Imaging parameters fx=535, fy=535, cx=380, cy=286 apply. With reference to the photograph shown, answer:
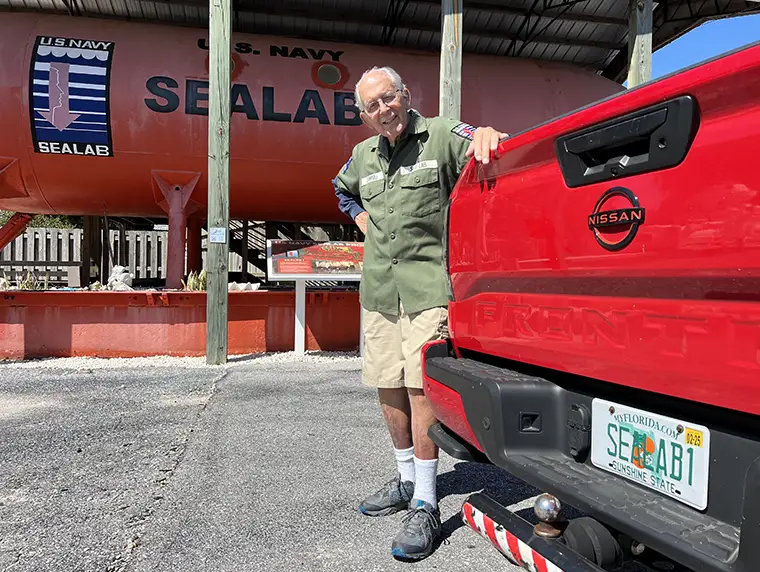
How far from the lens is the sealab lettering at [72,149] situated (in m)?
6.14

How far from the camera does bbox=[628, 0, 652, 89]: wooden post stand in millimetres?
6566

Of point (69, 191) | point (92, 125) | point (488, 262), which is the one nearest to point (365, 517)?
point (488, 262)

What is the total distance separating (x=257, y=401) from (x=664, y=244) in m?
3.67

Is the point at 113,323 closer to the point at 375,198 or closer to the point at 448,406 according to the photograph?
the point at 375,198

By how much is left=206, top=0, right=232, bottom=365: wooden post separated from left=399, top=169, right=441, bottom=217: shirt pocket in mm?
3834

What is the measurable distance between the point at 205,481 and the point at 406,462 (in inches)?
42.0

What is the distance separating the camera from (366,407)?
13.6 feet

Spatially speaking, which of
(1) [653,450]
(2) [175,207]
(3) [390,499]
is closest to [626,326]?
(1) [653,450]

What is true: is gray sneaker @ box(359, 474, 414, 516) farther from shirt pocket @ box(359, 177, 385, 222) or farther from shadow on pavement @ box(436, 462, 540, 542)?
shirt pocket @ box(359, 177, 385, 222)

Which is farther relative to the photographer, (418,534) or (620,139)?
(418,534)

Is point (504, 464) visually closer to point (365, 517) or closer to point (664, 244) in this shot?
point (664, 244)

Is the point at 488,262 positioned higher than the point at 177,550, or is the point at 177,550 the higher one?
the point at 488,262

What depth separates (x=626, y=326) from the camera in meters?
1.20

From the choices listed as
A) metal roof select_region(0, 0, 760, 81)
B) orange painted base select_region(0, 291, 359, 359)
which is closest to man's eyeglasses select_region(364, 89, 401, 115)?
orange painted base select_region(0, 291, 359, 359)
